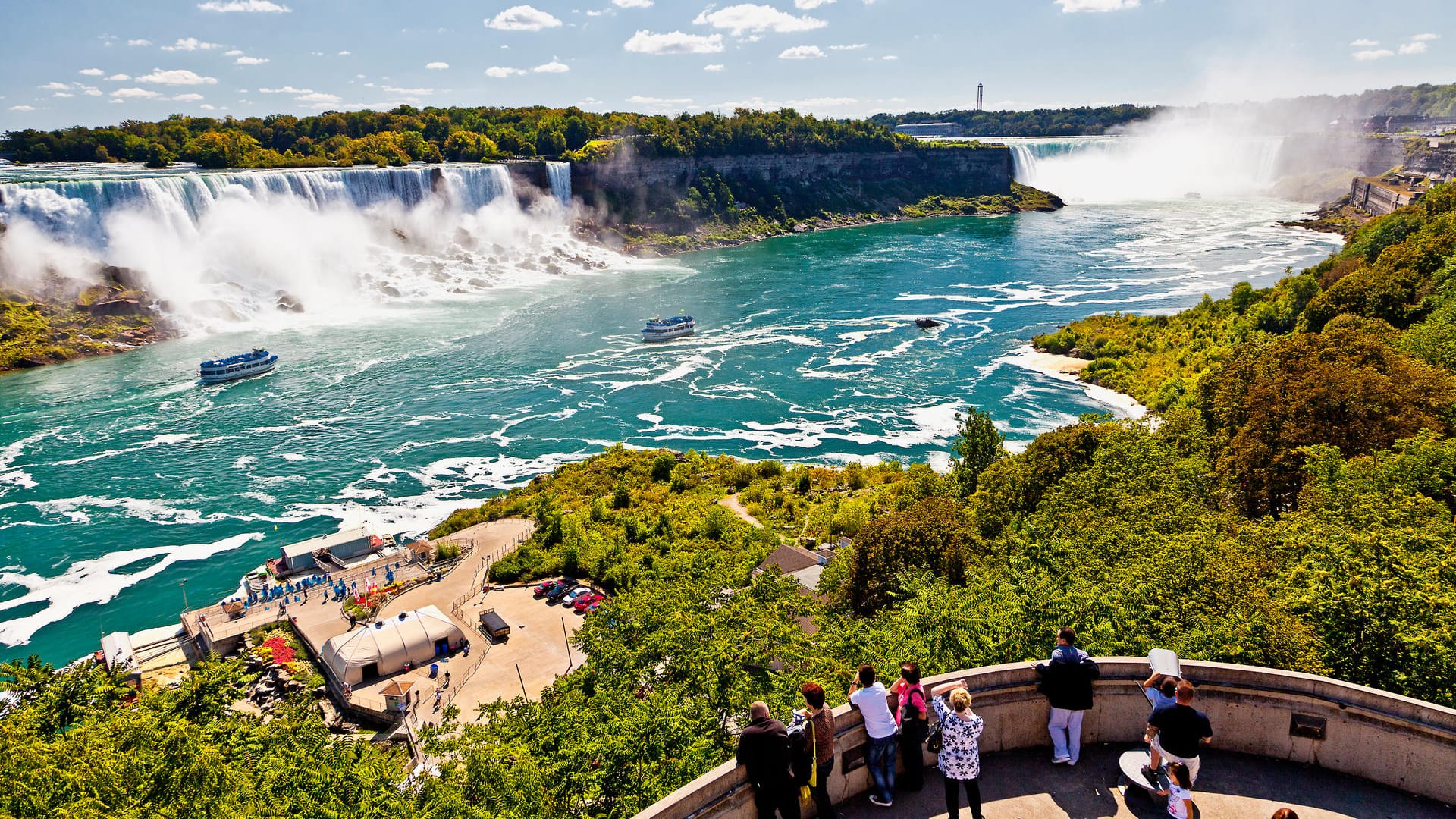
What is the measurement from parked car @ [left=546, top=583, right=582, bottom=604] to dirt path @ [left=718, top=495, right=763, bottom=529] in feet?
29.4

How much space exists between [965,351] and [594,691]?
5831 centimetres

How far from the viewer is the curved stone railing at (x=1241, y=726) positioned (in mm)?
8578

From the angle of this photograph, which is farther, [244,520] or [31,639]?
[244,520]

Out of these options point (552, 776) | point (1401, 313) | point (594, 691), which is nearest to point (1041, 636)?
point (552, 776)

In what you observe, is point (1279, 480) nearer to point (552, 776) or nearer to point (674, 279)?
point (552, 776)

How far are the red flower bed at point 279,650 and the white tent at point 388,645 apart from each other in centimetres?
140

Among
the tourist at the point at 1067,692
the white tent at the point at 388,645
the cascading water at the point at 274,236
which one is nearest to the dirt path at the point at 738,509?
the white tent at the point at 388,645

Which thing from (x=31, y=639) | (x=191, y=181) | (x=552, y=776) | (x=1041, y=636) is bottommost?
(x=31, y=639)

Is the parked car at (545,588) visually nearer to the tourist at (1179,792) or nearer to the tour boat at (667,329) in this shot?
the tourist at (1179,792)

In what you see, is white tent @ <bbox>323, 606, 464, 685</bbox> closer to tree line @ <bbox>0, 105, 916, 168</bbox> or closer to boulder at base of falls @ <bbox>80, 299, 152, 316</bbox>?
boulder at base of falls @ <bbox>80, 299, 152, 316</bbox>

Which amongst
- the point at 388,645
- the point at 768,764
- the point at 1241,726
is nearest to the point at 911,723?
the point at 768,764

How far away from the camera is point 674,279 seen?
10575 cm

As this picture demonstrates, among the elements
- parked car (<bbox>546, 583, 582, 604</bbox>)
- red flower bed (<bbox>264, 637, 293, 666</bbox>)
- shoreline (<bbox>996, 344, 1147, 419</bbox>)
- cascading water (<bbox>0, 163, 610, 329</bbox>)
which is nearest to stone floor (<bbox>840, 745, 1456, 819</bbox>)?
parked car (<bbox>546, 583, 582, 604</bbox>)

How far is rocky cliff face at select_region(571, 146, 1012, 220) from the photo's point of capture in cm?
13962
